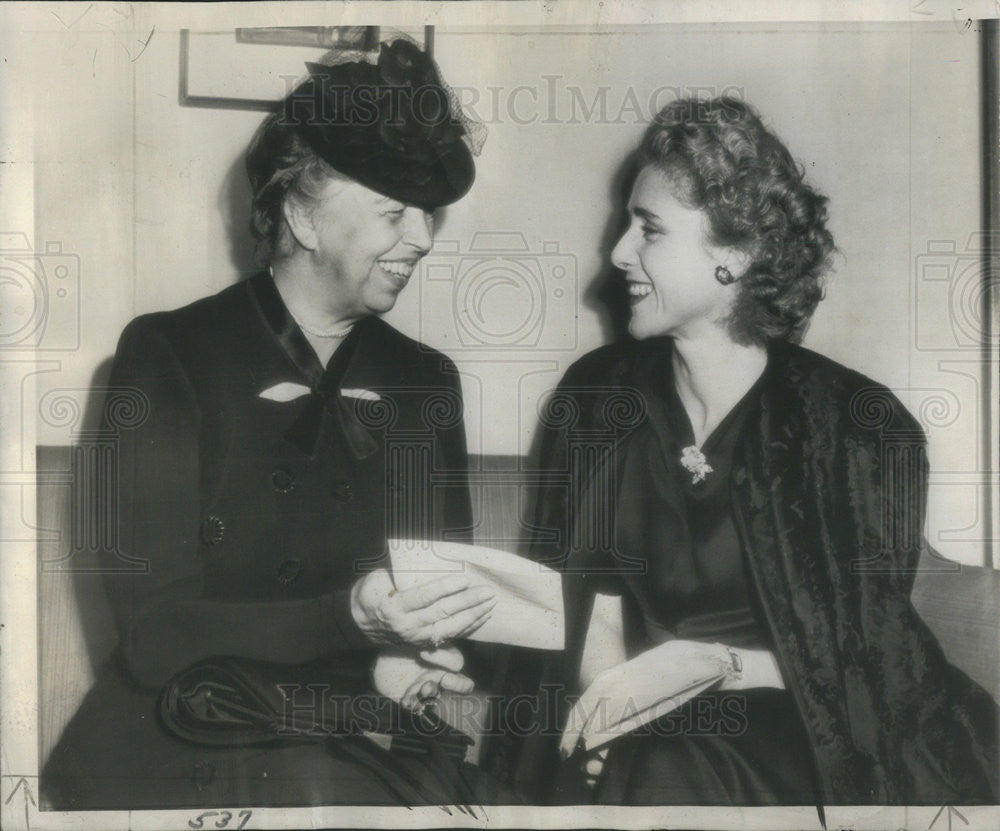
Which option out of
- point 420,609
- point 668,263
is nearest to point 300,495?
point 420,609

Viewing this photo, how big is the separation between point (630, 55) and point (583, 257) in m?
0.43

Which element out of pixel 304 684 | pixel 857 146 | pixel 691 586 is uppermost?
pixel 857 146

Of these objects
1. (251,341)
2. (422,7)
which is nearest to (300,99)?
(422,7)

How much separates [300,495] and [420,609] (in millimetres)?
331

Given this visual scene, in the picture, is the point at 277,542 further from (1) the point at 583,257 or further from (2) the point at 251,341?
(1) the point at 583,257

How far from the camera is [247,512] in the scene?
195 centimetres

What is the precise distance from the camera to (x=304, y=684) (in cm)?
196

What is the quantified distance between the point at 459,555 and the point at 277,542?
363 mm

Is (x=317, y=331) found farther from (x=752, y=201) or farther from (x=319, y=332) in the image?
(x=752, y=201)

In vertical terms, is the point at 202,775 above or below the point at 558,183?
below

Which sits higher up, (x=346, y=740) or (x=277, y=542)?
(x=277, y=542)

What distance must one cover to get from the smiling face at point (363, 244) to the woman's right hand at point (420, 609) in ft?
1.83

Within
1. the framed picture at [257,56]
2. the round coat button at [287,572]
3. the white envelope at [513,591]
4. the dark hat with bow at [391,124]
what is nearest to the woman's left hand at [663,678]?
the white envelope at [513,591]

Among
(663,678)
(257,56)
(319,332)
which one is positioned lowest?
(663,678)
